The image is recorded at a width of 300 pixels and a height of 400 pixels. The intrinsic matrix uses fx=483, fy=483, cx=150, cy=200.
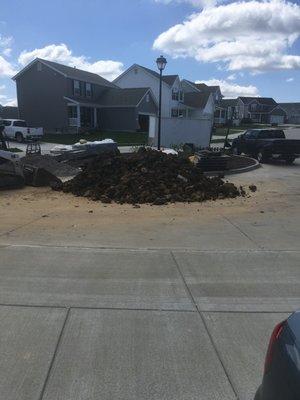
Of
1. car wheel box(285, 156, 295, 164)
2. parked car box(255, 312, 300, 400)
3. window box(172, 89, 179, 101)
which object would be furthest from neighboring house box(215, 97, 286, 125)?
parked car box(255, 312, 300, 400)

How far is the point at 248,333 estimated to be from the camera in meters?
4.62

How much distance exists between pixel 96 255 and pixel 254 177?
41.6ft

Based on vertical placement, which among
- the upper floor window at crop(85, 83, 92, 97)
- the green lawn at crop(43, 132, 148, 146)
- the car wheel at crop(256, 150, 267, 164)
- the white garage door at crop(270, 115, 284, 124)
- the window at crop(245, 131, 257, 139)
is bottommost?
the white garage door at crop(270, 115, 284, 124)

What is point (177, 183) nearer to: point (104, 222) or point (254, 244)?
point (104, 222)

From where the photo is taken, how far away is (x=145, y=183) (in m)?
13.8

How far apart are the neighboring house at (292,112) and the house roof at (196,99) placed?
69955 mm

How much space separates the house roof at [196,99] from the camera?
7212cm

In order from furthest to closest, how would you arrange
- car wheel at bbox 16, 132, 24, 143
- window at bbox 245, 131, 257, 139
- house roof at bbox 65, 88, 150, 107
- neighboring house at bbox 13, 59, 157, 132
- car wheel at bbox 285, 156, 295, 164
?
house roof at bbox 65, 88, 150, 107 < neighboring house at bbox 13, 59, 157, 132 < car wheel at bbox 16, 132, 24, 143 < window at bbox 245, 131, 257, 139 < car wheel at bbox 285, 156, 295, 164

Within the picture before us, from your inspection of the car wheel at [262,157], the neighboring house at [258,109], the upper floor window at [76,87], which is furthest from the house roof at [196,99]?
the car wheel at [262,157]

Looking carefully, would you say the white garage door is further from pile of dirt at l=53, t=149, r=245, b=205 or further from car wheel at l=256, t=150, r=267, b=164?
pile of dirt at l=53, t=149, r=245, b=205

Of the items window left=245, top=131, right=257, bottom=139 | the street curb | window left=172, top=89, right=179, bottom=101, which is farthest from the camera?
window left=172, top=89, right=179, bottom=101

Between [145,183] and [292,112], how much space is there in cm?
14014

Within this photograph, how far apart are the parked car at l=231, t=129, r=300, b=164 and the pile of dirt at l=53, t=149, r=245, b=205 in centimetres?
945

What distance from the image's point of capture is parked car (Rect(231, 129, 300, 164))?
951 inches
